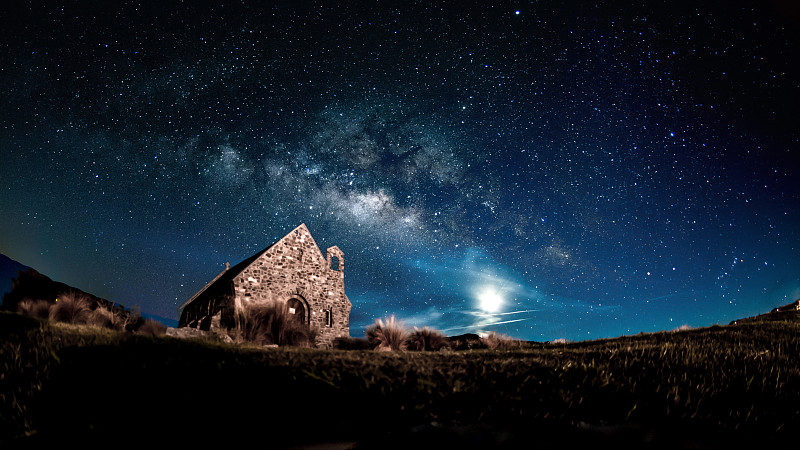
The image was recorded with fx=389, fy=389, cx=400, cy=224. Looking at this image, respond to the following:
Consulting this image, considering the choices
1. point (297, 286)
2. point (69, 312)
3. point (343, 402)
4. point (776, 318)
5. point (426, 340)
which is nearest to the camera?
point (343, 402)

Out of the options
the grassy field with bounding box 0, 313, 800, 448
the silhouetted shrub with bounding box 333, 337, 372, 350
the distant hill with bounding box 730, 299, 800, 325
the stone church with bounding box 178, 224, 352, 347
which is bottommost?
the grassy field with bounding box 0, 313, 800, 448

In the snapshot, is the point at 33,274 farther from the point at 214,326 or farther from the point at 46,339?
the point at 46,339

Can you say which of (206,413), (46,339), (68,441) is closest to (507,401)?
(206,413)

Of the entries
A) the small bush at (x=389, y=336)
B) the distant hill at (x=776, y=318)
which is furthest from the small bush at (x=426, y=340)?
the distant hill at (x=776, y=318)

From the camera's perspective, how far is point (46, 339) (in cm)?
395

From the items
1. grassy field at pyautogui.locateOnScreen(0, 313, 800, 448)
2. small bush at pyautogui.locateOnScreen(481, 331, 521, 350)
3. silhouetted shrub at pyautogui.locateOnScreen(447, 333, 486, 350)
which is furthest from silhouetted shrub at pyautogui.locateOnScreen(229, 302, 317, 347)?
grassy field at pyautogui.locateOnScreen(0, 313, 800, 448)

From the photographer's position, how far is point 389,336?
42.9 feet

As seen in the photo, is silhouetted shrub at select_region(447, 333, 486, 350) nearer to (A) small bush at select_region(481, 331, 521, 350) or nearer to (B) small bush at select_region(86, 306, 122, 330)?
(A) small bush at select_region(481, 331, 521, 350)

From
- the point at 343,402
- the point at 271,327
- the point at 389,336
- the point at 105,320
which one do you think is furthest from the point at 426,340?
the point at 343,402

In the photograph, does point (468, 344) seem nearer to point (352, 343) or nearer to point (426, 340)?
point (426, 340)

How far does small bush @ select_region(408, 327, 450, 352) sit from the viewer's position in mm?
13281

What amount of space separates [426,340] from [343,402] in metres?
10.9

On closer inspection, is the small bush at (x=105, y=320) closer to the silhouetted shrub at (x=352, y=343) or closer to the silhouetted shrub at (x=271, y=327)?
the silhouetted shrub at (x=271, y=327)

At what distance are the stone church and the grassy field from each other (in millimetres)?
16265
